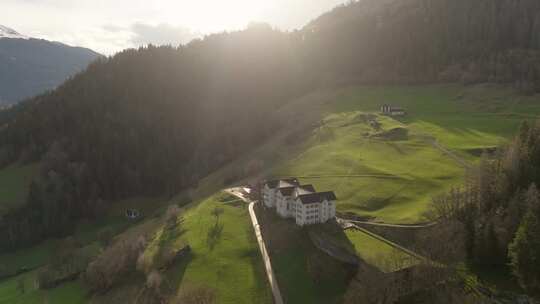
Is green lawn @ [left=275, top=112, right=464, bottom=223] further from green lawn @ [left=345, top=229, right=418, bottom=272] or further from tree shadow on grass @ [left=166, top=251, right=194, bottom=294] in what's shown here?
tree shadow on grass @ [left=166, top=251, right=194, bottom=294]

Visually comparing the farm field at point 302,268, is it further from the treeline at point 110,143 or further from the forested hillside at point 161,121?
the treeline at point 110,143

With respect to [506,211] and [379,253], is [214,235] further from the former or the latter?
[506,211]

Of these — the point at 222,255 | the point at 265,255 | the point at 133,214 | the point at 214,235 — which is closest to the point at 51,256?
the point at 133,214

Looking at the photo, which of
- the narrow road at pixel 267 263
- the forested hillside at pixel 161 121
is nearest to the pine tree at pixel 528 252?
the narrow road at pixel 267 263

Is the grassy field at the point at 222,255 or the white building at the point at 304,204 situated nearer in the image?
the grassy field at the point at 222,255

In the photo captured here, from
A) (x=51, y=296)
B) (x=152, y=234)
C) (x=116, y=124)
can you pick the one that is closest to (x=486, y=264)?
(x=152, y=234)

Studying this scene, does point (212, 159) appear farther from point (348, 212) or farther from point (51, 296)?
point (348, 212)

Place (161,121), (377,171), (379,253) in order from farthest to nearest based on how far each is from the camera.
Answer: (161,121)
(377,171)
(379,253)
